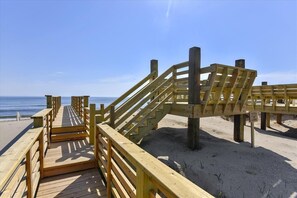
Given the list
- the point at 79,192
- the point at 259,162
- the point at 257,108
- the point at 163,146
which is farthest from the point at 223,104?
the point at 257,108

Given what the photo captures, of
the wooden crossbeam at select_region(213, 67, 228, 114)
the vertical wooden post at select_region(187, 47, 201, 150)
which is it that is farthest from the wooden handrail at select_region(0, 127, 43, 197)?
the wooden crossbeam at select_region(213, 67, 228, 114)

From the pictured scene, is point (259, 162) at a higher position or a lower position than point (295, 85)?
lower

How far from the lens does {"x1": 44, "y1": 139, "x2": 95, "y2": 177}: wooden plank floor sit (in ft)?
10.5

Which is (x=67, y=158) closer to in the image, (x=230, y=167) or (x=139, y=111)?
(x=139, y=111)

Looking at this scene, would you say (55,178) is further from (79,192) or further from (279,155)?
(279,155)

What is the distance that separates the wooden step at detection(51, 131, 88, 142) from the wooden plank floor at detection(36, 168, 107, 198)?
2.19 metres

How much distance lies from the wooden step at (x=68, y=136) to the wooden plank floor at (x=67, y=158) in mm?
471

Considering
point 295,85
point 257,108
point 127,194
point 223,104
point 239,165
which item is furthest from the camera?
point 257,108

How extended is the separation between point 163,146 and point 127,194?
3752 mm

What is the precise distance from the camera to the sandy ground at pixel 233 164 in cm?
346

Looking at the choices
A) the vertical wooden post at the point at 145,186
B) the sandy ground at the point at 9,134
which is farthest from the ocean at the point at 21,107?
the vertical wooden post at the point at 145,186

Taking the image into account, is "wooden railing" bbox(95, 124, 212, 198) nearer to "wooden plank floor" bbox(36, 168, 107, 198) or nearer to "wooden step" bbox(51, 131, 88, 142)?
"wooden plank floor" bbox(36, 168, 107, 198)

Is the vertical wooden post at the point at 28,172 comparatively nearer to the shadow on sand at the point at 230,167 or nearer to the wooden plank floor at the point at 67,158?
the wooden plank floor at the point at 67,158

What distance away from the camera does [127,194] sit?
1934 mm
